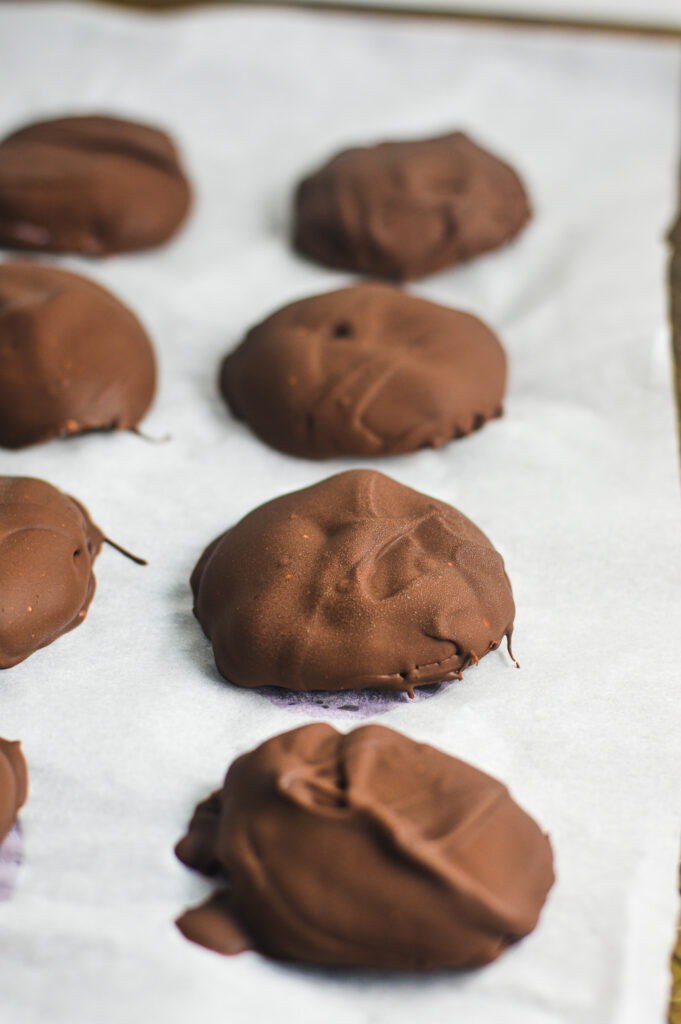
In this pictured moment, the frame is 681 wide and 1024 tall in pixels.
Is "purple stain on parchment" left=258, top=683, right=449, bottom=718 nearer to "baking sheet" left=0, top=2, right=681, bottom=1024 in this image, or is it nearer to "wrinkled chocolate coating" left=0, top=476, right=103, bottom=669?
"baking sheet" left=0, top=2, right=681, bottom=1024

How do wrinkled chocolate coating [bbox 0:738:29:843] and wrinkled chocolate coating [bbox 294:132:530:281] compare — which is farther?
wrinkled chocolate coating [bbox 294:132:530:281]

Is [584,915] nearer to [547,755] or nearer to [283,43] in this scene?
[547,755]

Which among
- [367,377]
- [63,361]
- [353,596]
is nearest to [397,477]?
[367,377]

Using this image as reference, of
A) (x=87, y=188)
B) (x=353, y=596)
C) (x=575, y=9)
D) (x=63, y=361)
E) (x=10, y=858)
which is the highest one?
(x=575, y=9)

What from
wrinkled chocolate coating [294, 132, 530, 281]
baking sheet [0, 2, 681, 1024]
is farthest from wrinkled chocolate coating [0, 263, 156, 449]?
wrinkled chocolate coating [294, 132, 530, 281]

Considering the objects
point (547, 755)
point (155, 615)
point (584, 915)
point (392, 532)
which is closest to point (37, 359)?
point (155, 615)

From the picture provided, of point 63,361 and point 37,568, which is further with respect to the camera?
point 63,361

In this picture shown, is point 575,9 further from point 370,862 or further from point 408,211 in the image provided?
point 370,862
